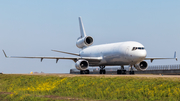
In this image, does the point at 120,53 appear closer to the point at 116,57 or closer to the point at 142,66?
the point at 116,57

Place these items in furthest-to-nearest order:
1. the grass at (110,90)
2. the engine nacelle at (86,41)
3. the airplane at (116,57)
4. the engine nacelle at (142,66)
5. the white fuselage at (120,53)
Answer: the engine nacelle at (86,41), the engine nacelle at (142,66), the airplane at (116,57), the white fuselage at (120,53), the grass at (110,90)

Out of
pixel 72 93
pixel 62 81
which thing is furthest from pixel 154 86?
pixel 62 81

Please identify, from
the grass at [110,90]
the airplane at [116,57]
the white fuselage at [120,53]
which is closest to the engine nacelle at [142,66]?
the airplane at [116,57]

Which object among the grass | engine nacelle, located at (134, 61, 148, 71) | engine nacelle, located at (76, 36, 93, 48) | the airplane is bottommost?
the grass

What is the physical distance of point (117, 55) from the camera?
3978 centimetres

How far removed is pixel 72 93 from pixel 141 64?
19.8m

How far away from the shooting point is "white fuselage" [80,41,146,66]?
36347mm

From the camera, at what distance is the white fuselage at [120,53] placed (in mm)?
36347

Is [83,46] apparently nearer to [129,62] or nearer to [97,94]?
[129,62]

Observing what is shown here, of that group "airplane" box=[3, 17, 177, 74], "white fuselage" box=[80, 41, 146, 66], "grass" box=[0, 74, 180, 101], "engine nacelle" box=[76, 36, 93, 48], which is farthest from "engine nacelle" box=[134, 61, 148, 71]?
"engine nacelle" box=[76, 36, 93, 48]

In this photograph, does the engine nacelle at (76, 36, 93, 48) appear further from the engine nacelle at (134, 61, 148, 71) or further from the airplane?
the engine nacelle at (134, 61, 148, 71)

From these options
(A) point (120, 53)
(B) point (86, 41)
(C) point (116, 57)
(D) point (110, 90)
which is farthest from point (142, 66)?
(D) point (110, 90)

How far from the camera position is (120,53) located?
38.9 m

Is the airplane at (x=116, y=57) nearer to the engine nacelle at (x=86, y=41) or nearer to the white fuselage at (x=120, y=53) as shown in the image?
the white fuselage at (x=120, y=53)
